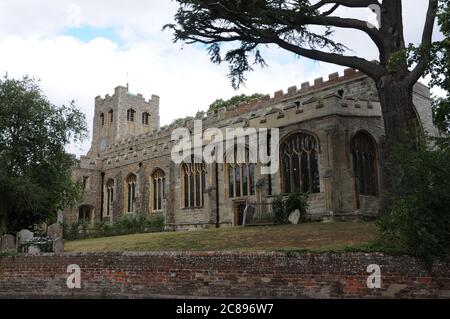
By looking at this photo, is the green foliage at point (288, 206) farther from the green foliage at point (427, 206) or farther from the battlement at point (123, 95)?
the battlement at point (123, 95)

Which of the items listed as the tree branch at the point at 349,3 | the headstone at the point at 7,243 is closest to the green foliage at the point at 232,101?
the tree branch at the point at 349,3

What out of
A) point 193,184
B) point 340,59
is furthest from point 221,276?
point 193,184

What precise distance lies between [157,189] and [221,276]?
20.3 m

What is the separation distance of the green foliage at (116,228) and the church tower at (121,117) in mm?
24683

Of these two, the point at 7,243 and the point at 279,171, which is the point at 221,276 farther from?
the point at 279,171

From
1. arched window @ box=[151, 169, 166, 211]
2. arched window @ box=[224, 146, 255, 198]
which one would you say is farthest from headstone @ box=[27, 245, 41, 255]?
arched window @ box=[151, 169, 166, 211]

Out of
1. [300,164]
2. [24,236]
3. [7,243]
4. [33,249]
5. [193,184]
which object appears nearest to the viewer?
[33,249]

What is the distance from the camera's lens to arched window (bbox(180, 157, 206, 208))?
1036 inches

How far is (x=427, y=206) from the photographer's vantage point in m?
8.34

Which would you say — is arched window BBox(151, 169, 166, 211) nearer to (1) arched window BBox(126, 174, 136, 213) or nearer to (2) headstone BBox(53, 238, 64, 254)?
(1) arched window BBox(126, 174, 136, 213)

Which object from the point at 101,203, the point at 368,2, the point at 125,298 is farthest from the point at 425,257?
the point at 101,203

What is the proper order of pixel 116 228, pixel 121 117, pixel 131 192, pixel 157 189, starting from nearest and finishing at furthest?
pixel 116 228
pixel 157 189
pixel 131 192
pixel 121 117

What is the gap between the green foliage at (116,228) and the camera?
24828 mm
